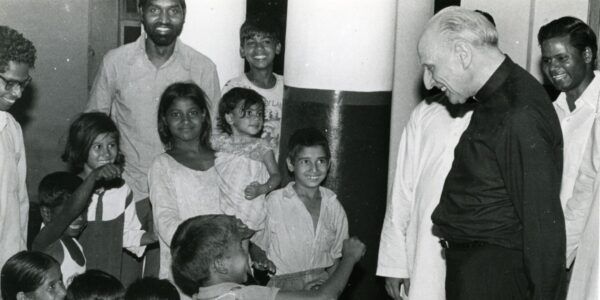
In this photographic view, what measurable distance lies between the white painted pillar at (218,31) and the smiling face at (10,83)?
158 centimetres

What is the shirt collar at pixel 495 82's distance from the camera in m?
2.74

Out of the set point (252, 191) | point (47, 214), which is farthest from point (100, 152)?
point (252, 191)

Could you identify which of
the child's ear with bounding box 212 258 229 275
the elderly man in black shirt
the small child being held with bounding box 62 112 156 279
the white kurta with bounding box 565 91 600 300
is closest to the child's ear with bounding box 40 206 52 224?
the small child being held with bounding box 62 112 156 279

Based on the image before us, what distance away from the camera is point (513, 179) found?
264 cm

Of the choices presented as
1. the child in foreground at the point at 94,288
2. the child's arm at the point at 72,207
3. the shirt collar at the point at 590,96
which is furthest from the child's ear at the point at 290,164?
the shirt collar at the point at 590,96

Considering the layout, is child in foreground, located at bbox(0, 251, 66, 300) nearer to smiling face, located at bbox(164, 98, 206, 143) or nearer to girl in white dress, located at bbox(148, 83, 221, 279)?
girl in white dress, located at bbox(148, 83, 221, 279)

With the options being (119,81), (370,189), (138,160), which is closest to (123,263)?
(138,160)

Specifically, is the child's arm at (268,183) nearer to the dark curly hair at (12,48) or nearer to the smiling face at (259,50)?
the smiling face at (259,50)

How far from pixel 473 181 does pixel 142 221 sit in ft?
6.58

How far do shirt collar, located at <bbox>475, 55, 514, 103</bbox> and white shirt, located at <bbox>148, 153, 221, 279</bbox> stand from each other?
1631mm

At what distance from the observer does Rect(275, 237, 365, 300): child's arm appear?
9.63ft

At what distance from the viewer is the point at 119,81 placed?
4496mm

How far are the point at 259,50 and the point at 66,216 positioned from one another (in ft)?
4.91

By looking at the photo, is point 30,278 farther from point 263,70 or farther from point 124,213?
point 263,70
